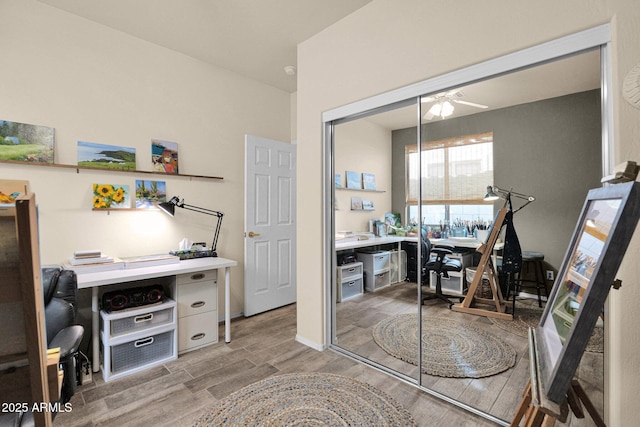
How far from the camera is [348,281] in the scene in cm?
280

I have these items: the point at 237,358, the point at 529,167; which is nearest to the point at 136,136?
the point at 237,358

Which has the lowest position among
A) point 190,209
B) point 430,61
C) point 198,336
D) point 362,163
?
point 198,336

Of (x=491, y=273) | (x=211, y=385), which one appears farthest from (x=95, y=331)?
(x=491, y=273)

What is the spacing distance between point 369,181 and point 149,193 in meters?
2.06

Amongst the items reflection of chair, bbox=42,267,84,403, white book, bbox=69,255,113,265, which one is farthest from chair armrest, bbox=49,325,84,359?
white book, bbox=69,255,113,265

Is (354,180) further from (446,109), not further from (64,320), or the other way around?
(64,320)

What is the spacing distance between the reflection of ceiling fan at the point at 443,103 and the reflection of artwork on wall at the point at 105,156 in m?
2.57

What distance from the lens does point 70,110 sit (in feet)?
8.22

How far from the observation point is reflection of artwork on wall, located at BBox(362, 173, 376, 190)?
2576 millimetres

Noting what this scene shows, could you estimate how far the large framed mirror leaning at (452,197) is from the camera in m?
1.63

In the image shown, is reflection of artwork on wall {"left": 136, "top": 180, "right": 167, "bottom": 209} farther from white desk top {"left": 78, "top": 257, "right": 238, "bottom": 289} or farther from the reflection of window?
the reflection of window

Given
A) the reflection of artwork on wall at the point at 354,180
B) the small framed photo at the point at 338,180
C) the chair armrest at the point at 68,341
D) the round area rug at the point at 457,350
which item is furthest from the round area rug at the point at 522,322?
the chair armrest at the point at 68,341

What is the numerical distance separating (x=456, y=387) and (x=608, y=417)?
801 mm

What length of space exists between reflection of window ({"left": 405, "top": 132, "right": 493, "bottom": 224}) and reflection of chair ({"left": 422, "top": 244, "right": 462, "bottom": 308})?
0.21 meters
